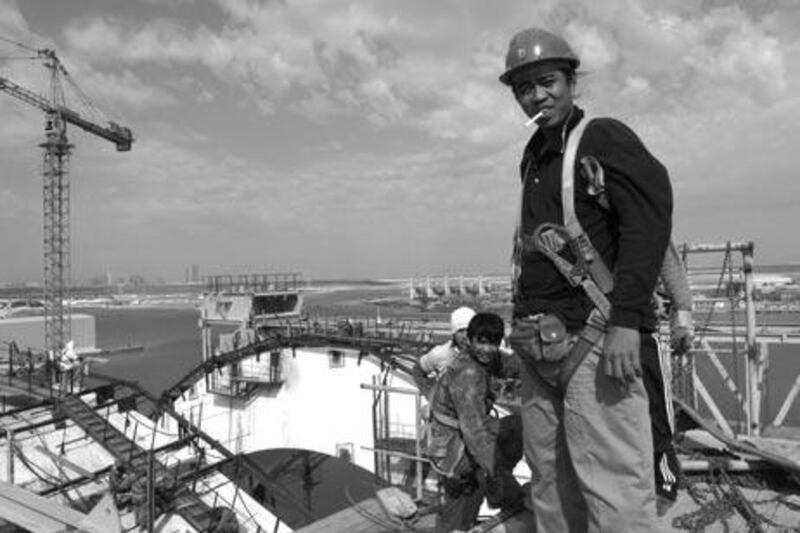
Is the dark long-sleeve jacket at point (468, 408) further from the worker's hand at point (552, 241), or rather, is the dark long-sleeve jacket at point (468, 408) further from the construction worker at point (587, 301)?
the worker's hand at point (552, 241)

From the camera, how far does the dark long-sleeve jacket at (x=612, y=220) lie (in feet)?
8.99

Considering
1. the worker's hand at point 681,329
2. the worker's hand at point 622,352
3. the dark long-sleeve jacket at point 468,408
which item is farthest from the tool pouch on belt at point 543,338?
the dark long-sleeve jacket at point 468,408

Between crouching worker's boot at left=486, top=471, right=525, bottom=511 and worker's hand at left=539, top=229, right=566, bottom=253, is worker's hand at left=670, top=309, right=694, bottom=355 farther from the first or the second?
crouching worker's boot at left=486, top=471, right=525, bottom=511

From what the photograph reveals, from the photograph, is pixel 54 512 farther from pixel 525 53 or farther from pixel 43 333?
pixel 43 333

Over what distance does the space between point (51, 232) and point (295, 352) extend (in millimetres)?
41494

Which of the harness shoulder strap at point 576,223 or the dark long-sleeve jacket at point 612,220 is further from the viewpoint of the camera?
the harness shoulder strap at point 576,223

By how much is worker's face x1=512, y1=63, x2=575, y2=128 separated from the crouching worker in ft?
7.86

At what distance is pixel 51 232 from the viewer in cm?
5303

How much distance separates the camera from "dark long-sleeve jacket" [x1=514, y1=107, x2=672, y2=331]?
274cm

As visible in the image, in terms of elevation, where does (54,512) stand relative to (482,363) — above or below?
below

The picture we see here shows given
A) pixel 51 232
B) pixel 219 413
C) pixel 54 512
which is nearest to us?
pixel 54 512

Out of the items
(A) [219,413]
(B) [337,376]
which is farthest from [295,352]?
(A) [219,413]

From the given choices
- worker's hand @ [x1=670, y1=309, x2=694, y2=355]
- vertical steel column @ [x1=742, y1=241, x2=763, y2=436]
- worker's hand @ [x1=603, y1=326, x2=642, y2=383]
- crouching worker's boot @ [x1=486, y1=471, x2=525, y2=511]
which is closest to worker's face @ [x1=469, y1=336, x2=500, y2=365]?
crouching worker's boot @ [x1=486, y1=471, x2=525, y2=511]

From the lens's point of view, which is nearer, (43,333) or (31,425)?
(31,425)
